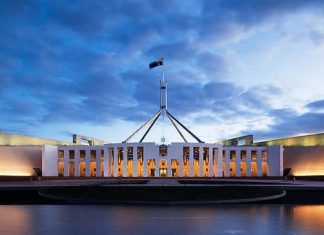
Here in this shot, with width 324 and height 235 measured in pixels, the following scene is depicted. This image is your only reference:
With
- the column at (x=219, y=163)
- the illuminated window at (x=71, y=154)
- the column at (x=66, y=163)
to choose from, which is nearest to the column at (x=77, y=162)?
the illuminated window at (x=71, y=154)

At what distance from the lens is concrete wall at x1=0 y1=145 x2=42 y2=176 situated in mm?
59281

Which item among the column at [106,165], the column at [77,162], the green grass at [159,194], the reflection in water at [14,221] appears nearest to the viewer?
the reflection in water at [14,221]

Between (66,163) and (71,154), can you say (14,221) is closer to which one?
(66,163)

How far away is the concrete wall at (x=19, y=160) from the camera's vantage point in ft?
194

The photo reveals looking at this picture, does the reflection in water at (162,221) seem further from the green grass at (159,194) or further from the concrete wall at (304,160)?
the concrete wall at (304,160)

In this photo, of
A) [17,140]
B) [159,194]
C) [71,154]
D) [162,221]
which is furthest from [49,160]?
[162,221]

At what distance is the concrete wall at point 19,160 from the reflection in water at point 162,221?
47049 mm

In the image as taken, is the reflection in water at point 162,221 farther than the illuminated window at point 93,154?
No

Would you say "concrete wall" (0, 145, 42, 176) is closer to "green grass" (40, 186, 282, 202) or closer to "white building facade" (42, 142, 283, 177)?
"white building facade" (42, 142, 283, 177)

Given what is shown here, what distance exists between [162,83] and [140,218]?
55.9 meters

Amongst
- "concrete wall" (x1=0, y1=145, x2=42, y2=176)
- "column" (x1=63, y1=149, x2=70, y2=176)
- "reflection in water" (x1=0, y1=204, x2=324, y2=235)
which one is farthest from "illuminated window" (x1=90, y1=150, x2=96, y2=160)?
"reflection in water" (x1=0, y1=204, x2=324, y2=235)

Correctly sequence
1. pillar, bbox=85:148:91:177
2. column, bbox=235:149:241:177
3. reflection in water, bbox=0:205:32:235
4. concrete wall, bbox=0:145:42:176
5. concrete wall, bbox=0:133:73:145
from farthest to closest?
concrete wall, bbox=0:133:73:145 → pillar, bbox=85:148:91:177 → concrete wall, bbox=0:145:42:176 → column, bbox=235:149:241:177 → reflection in water, bbox=0:205:32:235

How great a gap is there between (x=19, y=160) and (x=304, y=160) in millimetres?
43639

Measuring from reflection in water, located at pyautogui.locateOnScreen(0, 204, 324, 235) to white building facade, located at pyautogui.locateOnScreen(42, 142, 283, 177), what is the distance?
39.8m
